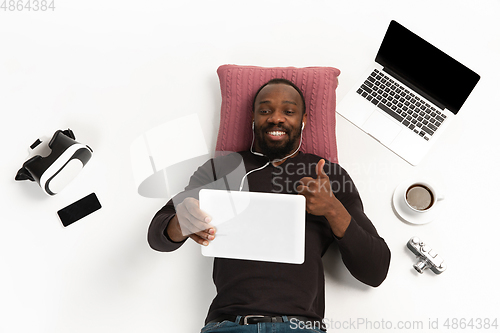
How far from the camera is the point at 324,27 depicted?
69.1 inches

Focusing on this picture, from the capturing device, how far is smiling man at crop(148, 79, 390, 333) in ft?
3.64

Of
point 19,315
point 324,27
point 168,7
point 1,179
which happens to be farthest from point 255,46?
point 19,315

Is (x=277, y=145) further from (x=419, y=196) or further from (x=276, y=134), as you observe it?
(x=419, y=196)

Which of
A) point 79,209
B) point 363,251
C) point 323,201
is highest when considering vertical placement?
point 323,201

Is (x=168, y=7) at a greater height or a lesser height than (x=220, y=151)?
greater

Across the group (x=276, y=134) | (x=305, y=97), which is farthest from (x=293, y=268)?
(x=305, y=97)

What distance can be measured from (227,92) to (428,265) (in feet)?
3.38

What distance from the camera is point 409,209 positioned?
138 cm

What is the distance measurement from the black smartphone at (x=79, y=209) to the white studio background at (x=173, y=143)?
28 millimetres

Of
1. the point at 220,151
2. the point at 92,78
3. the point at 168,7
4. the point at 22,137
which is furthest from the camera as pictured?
the point at 168,7

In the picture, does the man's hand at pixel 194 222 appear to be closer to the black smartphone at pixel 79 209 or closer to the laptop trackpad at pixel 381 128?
the black smartphone at pixel 79 209

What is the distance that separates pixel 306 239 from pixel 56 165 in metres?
0.98

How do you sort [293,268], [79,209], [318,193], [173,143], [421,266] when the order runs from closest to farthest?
[318,193] < [293,268] < [421,266] < [79,209] < [173,143]

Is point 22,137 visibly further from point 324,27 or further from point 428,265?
point 428,265
